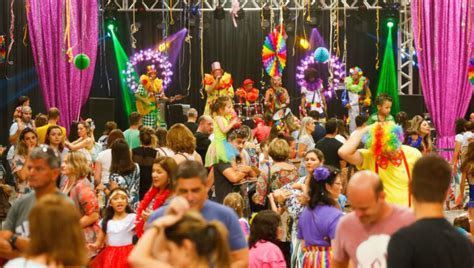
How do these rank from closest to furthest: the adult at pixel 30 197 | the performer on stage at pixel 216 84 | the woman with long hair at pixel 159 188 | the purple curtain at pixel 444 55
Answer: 1. the adult at pixel 30 197
2. the woman with long hair at pixel 159 188
3. the purple curtain at pixel 444 55
4. the performer on stage at pixel 216 84

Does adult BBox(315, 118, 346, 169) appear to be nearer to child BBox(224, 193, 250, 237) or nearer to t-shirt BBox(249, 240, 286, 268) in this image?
child BBox(224, 193, 250, 237)

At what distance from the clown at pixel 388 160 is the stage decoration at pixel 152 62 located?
45.6ft

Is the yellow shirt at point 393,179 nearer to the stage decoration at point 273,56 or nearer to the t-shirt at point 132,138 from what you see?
the t-shirt at point 132,138

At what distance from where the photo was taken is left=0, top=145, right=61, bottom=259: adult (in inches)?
208

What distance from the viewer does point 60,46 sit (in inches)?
611

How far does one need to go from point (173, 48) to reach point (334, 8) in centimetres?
385

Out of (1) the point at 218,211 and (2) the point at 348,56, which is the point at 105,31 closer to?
(2) the point at 348,56

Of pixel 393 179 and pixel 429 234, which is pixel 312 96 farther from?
pixel 429 234

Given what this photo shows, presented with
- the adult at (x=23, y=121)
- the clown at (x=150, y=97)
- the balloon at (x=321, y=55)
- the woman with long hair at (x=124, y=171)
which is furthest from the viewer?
the balloon at (x=321, y=55)

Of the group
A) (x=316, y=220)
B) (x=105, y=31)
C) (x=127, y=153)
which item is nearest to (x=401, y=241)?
(x=316, y=220)

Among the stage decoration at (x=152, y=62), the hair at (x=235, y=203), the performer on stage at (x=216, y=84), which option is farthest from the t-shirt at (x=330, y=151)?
the stage decoration at (x=152, y=62)

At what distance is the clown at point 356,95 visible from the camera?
19422mm

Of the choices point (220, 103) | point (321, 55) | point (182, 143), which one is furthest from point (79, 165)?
point (321, 55)

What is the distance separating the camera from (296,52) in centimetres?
2200
